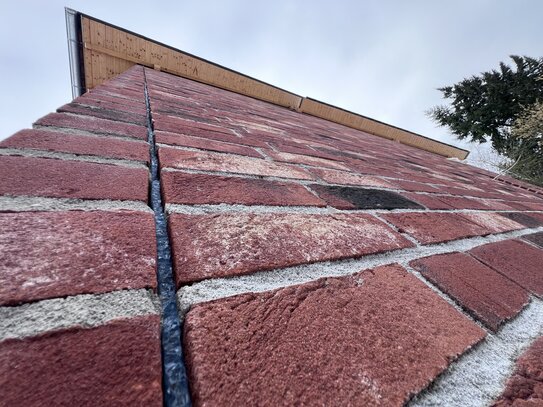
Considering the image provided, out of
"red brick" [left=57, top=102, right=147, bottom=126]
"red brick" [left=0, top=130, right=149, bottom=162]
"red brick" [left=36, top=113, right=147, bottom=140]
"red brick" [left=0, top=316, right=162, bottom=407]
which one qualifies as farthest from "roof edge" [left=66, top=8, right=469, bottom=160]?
"red brick" [left=0, top=316, right=162, bottom=407]

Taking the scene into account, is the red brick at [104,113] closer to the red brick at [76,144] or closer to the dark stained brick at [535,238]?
the red brick at [76,144]

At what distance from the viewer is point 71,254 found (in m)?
0.29

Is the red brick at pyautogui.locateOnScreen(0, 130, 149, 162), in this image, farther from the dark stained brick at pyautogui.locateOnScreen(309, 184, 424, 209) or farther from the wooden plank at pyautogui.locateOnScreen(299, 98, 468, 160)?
the wooden plank at pyautogui.locateOnScreen(299, 98, 468, 160)

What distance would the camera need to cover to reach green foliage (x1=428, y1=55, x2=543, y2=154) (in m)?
8.24

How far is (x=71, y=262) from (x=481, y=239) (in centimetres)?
85

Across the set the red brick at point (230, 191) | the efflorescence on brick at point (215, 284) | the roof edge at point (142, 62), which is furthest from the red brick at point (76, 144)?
the roof edge at point (142, 62)

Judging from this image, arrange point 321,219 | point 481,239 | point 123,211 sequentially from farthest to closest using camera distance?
point 481,239 → point 321,219 → point 123,211

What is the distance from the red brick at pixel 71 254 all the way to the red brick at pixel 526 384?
0.40 metres

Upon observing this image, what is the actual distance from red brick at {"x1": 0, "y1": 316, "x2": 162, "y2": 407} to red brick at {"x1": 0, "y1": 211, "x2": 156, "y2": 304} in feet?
0.15

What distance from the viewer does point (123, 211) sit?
373 millimetres

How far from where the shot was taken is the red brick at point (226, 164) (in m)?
0.54

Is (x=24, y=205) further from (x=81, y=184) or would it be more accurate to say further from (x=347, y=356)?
(x=347, y=356)

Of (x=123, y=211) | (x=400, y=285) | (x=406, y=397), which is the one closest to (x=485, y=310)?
(x=400, y=285)

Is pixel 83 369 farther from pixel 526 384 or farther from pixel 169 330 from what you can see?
pixel 526 384
